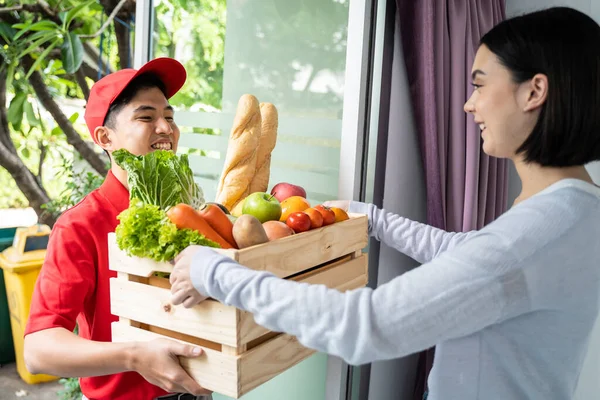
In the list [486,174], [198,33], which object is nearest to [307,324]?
[486,174]

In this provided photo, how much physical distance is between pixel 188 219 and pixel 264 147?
0.54 m

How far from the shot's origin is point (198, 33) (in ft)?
7.72

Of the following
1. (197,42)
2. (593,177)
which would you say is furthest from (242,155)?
(593,177)

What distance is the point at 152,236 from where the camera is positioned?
39.4 inches

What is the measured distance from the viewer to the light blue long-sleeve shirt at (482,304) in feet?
2.68

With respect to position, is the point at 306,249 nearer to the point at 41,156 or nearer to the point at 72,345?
the point at 72,345

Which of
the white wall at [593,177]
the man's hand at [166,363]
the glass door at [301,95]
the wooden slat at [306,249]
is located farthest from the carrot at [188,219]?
the white wall at [593,177]

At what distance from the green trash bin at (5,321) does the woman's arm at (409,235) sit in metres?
2.64

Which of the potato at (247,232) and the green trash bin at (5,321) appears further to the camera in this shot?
the green trash bin at (5,321)

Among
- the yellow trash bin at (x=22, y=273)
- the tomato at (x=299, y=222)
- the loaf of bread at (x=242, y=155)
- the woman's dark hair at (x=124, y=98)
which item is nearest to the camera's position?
the tomato at (x=299, y=222)

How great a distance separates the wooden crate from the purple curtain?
78cm

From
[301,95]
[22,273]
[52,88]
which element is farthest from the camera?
[52,88]

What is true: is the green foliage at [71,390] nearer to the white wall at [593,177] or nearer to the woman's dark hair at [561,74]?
the white wall at [593,177]

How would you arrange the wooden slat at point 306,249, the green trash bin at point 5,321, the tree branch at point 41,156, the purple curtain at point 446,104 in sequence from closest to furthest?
the wooden slat at point 306,249
the purple curtain at point 446,104
the green trash bin at point 5,321
the tree branch at point 41,156
